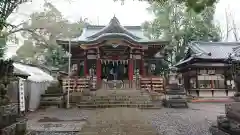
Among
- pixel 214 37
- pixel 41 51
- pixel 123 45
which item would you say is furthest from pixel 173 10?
pixel 41 51

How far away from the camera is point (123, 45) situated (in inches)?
725

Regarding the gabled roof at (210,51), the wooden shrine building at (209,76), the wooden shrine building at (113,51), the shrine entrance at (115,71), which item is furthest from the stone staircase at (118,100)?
the shrine entrance at (115,71)

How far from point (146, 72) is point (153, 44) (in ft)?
12.7

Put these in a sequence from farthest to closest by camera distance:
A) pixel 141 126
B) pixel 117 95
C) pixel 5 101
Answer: pixel 117 95
pixel 141 126
pixel 5 101

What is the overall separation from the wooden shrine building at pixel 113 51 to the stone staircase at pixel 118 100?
10.9ft

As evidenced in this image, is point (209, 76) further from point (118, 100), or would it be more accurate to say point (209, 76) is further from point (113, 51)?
point (118, 100)

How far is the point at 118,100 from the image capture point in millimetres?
13914

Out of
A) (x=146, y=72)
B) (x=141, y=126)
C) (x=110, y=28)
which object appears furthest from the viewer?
(x=146, y=72)

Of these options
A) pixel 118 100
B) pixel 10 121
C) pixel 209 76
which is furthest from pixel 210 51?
pixel 10 121

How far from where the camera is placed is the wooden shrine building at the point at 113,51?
58.8 feet

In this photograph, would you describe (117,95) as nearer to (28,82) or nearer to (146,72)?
(28,82)

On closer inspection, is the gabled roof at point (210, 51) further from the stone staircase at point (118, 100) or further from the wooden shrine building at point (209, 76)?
the stone staircase at point (118, 100)

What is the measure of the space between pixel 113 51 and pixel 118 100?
709 centimetres

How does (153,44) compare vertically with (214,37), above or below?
below
